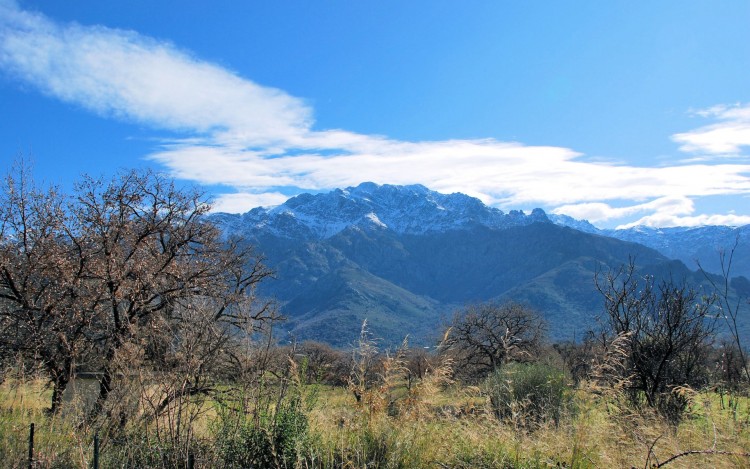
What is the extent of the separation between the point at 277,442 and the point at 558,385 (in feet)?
24.6

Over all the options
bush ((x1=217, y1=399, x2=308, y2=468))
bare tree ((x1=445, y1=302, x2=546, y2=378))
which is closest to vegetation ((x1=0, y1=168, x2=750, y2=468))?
bush ((x1=217, y1=399, x2=308, y2=468))

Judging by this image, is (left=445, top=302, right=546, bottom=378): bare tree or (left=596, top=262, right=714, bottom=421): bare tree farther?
(left=445, top=302, right=546, bottom=378): bare tree

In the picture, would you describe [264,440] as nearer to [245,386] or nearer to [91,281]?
[245,386]

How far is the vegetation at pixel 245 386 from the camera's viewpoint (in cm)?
566

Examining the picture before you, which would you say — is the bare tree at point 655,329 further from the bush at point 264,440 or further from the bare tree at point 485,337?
the bare tree at point 485,337

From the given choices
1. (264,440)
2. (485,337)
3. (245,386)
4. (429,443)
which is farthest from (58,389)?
(485,337)

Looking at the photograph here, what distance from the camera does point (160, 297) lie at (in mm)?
12758

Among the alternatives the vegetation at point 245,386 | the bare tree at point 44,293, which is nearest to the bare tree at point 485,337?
the vegetation at point 245,386

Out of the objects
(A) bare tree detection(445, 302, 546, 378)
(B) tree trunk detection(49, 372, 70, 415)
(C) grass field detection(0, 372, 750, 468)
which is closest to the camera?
(C) grass field detection(0, 372, 750, 468)

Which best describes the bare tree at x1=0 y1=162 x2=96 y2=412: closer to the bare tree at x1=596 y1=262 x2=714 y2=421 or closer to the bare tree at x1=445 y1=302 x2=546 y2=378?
the bare tree at x1=596 y1=262 x2=714 y2=421

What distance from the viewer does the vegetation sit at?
5.66m

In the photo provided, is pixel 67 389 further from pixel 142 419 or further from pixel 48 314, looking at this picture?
pixel 142 419

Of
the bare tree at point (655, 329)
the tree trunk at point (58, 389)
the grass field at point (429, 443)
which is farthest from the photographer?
the bare tree at point (655, 329)

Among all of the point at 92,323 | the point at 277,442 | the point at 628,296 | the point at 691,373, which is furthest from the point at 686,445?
the point at 92,323
